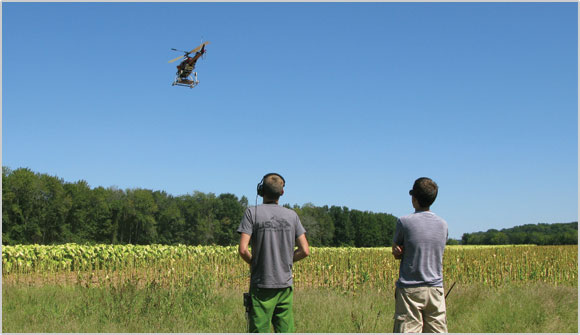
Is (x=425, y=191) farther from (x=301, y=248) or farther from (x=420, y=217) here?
(x=301, y=248)

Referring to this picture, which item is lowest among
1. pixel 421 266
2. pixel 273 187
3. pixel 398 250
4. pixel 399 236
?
pixel 421 266

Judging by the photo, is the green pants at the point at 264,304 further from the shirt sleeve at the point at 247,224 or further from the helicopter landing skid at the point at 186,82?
the helicopter landing skid at the point at 186,82

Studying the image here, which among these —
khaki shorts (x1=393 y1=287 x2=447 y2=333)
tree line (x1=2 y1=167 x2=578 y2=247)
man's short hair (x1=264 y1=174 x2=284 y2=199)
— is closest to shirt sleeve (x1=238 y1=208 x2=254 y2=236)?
man's short hair (x1=264 y1=174 x2=284 y2=199)

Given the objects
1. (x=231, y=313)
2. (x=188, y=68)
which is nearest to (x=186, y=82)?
(x=188, y=68)

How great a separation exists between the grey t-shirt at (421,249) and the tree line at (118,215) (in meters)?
41.3

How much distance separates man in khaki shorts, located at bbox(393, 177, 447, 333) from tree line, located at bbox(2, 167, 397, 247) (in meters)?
41.2

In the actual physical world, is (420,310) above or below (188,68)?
below

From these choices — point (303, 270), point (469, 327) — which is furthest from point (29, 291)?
point (303, 270)

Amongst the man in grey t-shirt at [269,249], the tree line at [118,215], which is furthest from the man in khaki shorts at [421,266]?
the tree line at [118,215]

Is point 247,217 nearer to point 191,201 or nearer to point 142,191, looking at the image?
point 142,191

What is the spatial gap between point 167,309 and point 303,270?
1163 centimetres

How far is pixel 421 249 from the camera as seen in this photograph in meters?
3.72

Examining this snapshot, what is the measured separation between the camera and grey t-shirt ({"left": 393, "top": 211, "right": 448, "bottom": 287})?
3.73m

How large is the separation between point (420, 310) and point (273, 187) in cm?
154
